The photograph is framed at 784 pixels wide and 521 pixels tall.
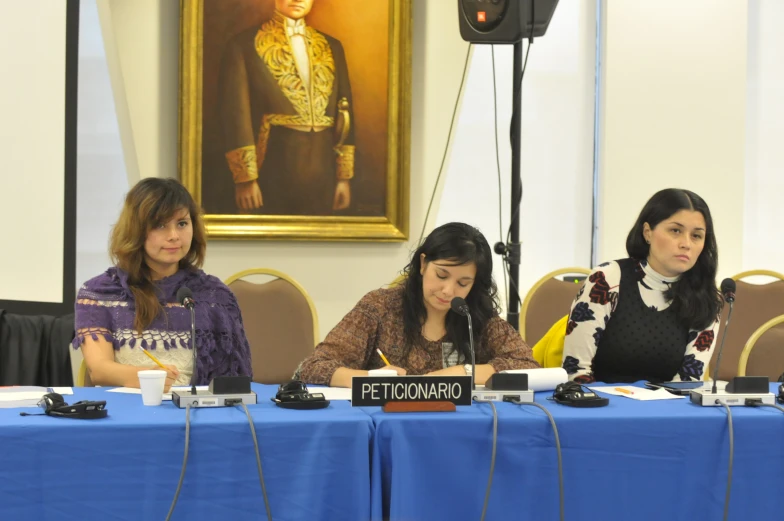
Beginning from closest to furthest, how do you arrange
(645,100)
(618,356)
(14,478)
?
(14,478) < (618,356) < (645,100)

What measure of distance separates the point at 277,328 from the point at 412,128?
1.33 metres

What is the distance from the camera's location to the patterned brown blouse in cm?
212

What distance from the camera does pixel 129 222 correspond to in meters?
2.10

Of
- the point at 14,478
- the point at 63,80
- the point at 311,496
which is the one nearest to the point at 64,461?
the point at 14,478

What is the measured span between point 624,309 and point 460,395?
0.94 metres

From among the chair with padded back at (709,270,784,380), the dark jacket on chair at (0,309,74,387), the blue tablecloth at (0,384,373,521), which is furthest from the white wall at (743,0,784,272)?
the blue tablecloth at (0,384,373,521)

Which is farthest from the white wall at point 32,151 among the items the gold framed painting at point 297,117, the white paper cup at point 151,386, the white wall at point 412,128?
the white paper cup at point 151,386

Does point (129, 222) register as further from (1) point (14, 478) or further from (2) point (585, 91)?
(2) point (585, 91)

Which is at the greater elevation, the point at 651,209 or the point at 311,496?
the point at 651,209

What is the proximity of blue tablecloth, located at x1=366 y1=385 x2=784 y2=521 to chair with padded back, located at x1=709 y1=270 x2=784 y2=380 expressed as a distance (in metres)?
1.93

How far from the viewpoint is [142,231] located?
2100 mm

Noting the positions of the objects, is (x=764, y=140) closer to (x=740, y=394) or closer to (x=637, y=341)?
(x=637, y=341)

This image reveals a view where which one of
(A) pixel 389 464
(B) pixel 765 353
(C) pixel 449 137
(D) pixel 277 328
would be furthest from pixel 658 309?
(C) pixel 449 137

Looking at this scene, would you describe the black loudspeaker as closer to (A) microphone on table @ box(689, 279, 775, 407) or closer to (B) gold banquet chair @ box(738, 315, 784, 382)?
(B) gold banquet chair @ box(738, 315, 784, 382)
